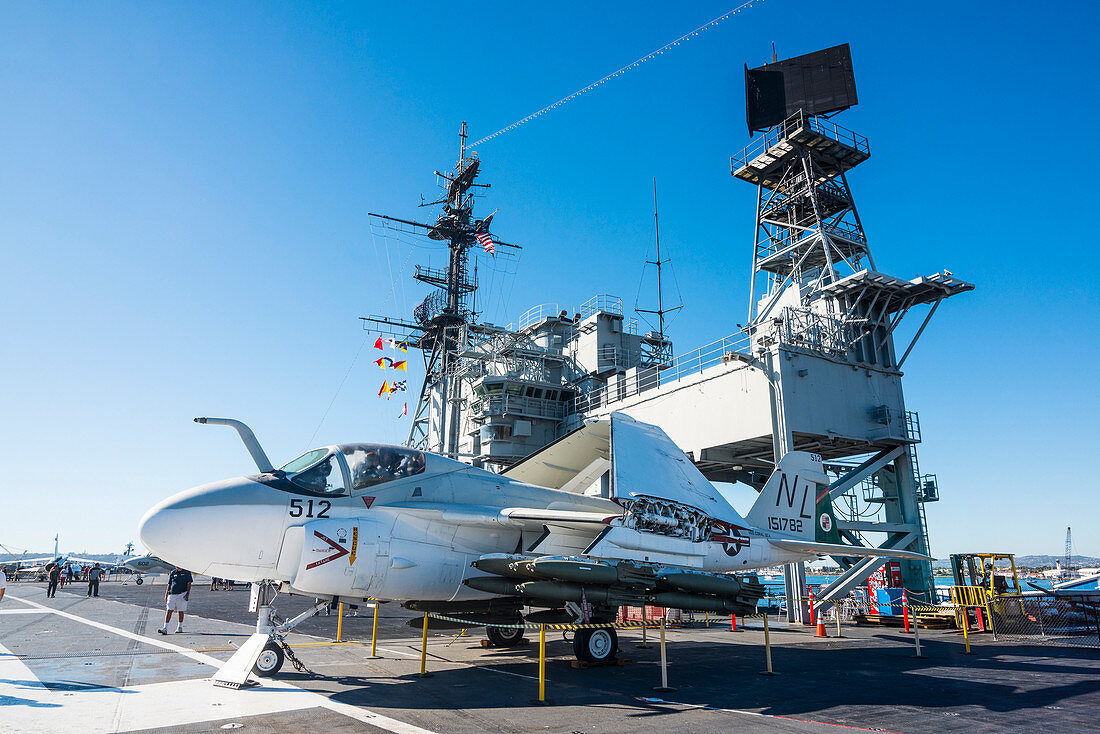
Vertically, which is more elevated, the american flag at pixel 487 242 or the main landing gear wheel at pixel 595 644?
the american flag at pixel 487 242

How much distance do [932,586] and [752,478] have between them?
7.59m

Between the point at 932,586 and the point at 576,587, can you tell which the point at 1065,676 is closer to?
the point at 576,587

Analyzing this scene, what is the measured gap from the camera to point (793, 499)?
15.0 meters

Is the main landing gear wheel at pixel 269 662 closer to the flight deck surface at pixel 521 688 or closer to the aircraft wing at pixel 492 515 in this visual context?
the flight deck surface at pixel 521 688

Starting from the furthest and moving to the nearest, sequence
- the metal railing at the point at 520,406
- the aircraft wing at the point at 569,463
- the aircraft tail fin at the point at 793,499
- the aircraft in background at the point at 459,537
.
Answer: the metal railing at the point at 520,406 → the aircraft tail fin at the point at 793,499 → the aircraft wing at the point at 569,463 → the aircraft in background at the point at 459,537

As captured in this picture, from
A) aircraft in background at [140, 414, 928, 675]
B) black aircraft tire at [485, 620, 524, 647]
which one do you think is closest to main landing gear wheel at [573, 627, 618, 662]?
aircraft in background at [140, 414, 928, 675]

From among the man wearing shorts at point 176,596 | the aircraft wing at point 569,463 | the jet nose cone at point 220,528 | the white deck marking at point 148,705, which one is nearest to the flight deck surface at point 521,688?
the white deck marking at point 148,705

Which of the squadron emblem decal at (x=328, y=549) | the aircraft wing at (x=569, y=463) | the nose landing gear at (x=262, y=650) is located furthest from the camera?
the aircraft wing at (x=569, y=463)

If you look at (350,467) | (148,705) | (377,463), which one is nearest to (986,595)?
(377,463)

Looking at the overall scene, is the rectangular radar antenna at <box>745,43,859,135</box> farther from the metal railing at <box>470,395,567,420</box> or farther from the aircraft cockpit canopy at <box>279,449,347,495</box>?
the aircraft cockpit canopy at <box>279,449,347,495</box>

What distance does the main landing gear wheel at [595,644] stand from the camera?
1071 centimetres

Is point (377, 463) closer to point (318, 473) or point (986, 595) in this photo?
point (318, 473)

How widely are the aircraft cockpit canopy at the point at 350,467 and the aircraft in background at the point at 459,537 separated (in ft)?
0.07

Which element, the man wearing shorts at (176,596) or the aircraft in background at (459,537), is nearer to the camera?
the aircraft in background at (459,537)
